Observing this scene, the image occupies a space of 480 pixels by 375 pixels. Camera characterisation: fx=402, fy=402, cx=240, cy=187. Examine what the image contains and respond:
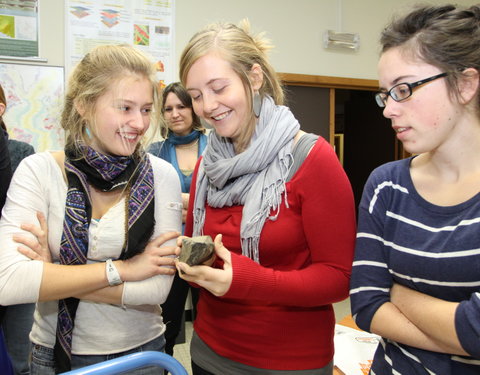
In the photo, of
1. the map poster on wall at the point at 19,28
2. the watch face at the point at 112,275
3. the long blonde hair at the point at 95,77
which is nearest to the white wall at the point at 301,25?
the map poster on wall at the point at 19,28

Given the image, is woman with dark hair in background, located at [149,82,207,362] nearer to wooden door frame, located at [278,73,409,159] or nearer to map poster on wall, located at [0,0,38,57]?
map poster on wall, located at [0,0,38,57]

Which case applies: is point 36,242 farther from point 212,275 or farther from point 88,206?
point 212,275

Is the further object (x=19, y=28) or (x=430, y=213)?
(x=19, y=28)

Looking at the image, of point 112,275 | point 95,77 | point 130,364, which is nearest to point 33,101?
point 95,77

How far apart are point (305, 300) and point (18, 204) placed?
0.81m

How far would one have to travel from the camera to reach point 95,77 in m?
1.17

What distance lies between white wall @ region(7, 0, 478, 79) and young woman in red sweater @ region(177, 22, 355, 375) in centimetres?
254

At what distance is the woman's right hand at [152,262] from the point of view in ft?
3.75

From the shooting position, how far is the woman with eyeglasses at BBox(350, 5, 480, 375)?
83 centimetres

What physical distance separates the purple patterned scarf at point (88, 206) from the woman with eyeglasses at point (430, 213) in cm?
63

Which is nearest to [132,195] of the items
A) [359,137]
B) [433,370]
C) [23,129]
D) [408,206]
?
[408,206]

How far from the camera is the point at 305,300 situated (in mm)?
1045

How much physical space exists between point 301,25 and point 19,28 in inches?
98.6

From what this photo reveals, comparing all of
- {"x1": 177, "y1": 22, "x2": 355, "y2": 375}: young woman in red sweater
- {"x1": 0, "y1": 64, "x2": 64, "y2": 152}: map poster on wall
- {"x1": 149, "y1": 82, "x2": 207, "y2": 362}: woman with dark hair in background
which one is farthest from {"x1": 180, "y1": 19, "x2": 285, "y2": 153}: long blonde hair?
{"x1": 0, "y1": 64, "x2": 64, "y2": 152}: map poster on wall
